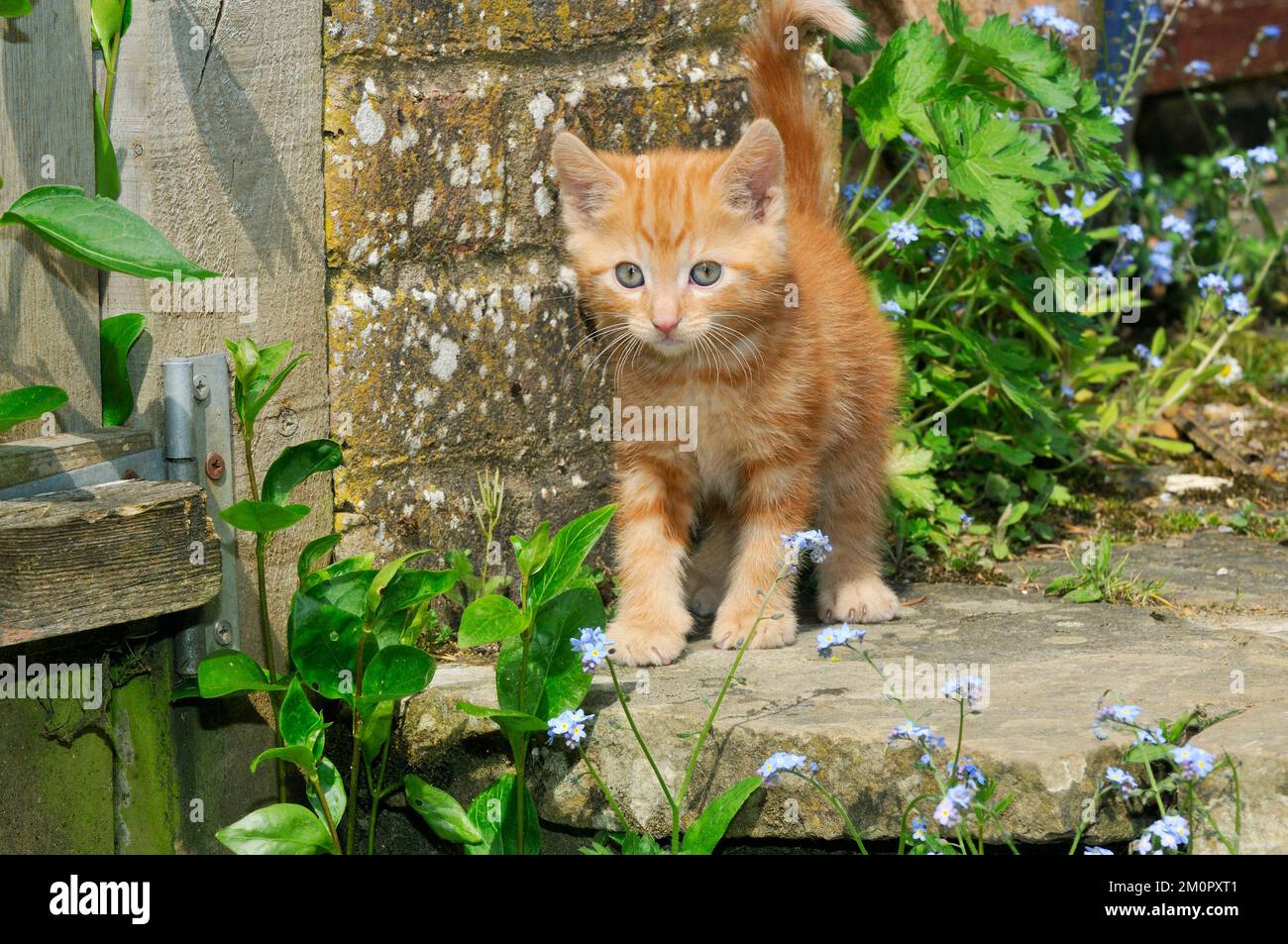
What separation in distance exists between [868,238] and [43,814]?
2889 mm

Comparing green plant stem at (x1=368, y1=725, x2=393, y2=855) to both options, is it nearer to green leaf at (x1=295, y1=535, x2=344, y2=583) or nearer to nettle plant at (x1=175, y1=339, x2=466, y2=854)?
nettle plant at (x1=175, y1=339, x2=466, y2=854)

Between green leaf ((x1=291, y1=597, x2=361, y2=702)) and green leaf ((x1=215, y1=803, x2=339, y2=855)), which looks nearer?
green leaf ((x1=215, y1=803, x2=339, y2=855))

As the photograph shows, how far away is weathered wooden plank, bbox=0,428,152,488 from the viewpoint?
261 centimetres

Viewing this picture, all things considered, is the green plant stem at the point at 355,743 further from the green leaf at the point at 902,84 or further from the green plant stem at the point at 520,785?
the green leaf at the point at 902,84

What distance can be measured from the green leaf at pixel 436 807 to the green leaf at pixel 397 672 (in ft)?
0.67

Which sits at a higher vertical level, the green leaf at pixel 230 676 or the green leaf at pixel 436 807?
the green leaf at pixel 230 676

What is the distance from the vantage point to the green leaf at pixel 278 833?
104 inches

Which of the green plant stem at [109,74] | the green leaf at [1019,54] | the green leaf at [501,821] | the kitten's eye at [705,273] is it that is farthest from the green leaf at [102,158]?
the green leaf at [1019,54]

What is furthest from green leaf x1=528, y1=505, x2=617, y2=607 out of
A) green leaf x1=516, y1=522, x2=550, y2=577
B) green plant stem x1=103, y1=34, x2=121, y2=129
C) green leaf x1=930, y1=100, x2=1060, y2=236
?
green leaf x1=930, y1=100, x2=1060, y2=236

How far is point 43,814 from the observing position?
9.18 feet

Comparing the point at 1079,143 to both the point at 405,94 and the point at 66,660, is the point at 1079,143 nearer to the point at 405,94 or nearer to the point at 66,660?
the point at 405,94

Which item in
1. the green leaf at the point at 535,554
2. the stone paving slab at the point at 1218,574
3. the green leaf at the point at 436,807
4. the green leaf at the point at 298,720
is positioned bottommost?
the green leaf at the point at 436,807

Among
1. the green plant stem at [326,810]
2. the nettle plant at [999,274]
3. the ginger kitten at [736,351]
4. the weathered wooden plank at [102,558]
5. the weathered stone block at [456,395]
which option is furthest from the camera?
the nettle plant at [999,274]
